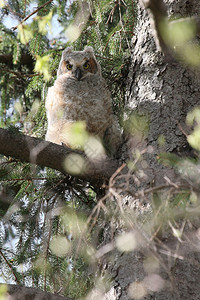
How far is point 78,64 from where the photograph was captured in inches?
128

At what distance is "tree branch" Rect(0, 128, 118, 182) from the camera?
6.67 ft

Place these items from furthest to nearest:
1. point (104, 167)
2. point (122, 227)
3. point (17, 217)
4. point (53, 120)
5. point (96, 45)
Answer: point (96, 45), point (53, 120), point (17, 217), point (104, 167), point (122, 227)

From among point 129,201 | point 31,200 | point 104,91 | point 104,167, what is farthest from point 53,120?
point 129,201

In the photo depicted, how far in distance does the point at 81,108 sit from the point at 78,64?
1.96ft

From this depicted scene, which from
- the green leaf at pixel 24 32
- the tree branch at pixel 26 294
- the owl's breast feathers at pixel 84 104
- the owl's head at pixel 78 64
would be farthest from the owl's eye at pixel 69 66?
the tree branch at pixel 26 294

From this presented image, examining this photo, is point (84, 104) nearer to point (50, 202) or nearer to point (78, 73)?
point (78, 73)

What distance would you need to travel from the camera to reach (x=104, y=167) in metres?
2.21

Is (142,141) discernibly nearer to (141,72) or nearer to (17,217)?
(141,72)

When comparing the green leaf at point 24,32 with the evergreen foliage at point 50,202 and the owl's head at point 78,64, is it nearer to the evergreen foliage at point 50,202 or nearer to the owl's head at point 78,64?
the evergreen foliage at point 50,202

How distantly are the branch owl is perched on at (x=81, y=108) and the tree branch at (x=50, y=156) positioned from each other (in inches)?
15.2

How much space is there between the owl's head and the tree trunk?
59 centimetres

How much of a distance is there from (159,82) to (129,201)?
792 millimetres

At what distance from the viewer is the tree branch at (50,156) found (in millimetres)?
2033

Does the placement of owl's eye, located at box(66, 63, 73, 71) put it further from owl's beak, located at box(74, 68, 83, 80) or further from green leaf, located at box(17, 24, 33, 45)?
green leaf, located at box(17, 24, 33, 45)
